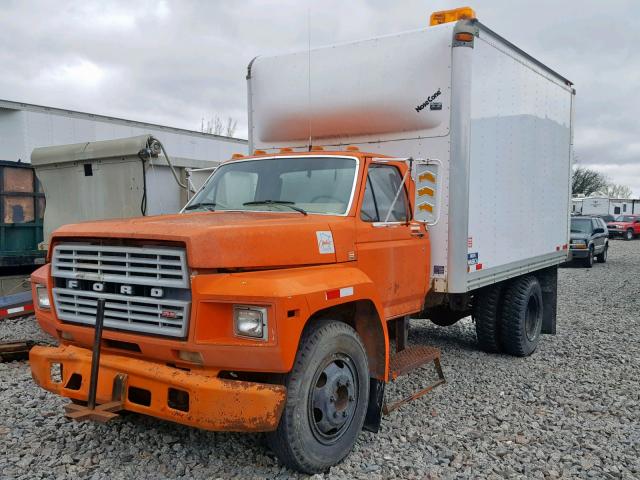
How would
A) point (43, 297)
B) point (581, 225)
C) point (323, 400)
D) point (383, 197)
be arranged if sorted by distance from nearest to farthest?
point (323, 400)
point (43, 297)
point (383, 197)
point (581, 225)

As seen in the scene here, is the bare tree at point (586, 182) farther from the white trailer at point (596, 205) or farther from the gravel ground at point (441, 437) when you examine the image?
the gravel ground at point (441, 437)

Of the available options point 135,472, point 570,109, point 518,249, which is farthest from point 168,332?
point 570,109

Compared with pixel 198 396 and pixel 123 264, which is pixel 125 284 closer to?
pixel 123 264

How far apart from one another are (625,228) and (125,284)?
37054mm

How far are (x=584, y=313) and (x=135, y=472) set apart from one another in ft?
29.1

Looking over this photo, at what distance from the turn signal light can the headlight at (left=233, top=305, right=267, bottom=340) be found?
368 centimetres

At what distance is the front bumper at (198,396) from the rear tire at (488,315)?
164 inches

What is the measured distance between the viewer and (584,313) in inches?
406

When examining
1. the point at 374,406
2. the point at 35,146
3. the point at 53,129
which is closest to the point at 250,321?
the point at 374,406

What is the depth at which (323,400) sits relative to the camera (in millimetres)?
3727

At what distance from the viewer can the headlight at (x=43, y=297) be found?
4.16 metres

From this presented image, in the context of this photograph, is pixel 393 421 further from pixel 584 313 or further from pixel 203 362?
pixel 584 313

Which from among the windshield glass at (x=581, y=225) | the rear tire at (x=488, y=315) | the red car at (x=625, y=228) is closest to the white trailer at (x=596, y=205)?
the red car at (x=625, y=228)

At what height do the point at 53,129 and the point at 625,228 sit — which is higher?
the point at 53,129
